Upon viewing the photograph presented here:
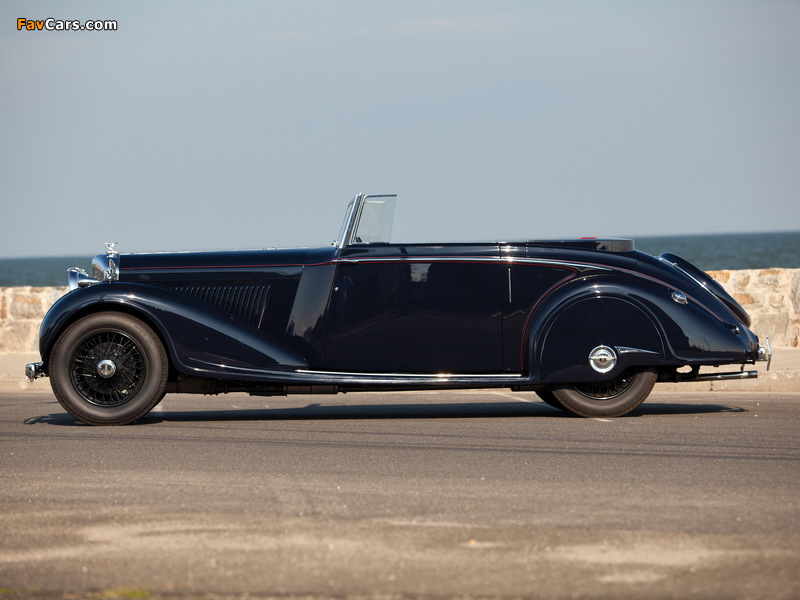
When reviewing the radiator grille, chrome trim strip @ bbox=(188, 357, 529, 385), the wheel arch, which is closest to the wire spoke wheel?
chrome trim strip @ bbox=(188, 357, 529, 385)

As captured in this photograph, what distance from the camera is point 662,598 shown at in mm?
3688

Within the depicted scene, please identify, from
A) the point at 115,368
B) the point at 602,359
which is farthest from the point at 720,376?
the point at 115,368

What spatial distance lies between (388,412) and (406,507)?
4.15 meters

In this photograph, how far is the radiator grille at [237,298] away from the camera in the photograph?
8.55 meters

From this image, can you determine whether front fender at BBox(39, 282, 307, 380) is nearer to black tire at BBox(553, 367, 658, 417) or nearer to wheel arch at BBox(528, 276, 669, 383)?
wheel arch at BBox(528, 276, 669, 383)

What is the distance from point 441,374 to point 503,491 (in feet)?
9.50

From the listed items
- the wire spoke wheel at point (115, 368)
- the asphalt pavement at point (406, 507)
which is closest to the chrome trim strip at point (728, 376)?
the asphalt pavement at point (406, 507)

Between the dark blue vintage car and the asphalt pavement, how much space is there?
35 centimetres

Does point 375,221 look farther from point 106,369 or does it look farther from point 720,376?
point 720,376

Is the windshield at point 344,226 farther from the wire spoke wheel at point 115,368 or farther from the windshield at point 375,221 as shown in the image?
the wire spoke wheel at point 115,368

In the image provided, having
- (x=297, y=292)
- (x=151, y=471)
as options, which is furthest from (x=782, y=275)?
(x=151, y=471)

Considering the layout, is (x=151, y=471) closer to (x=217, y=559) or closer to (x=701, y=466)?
(x=217, y=559)

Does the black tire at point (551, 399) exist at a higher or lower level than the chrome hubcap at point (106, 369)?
lower

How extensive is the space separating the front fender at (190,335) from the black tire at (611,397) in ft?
6.71
